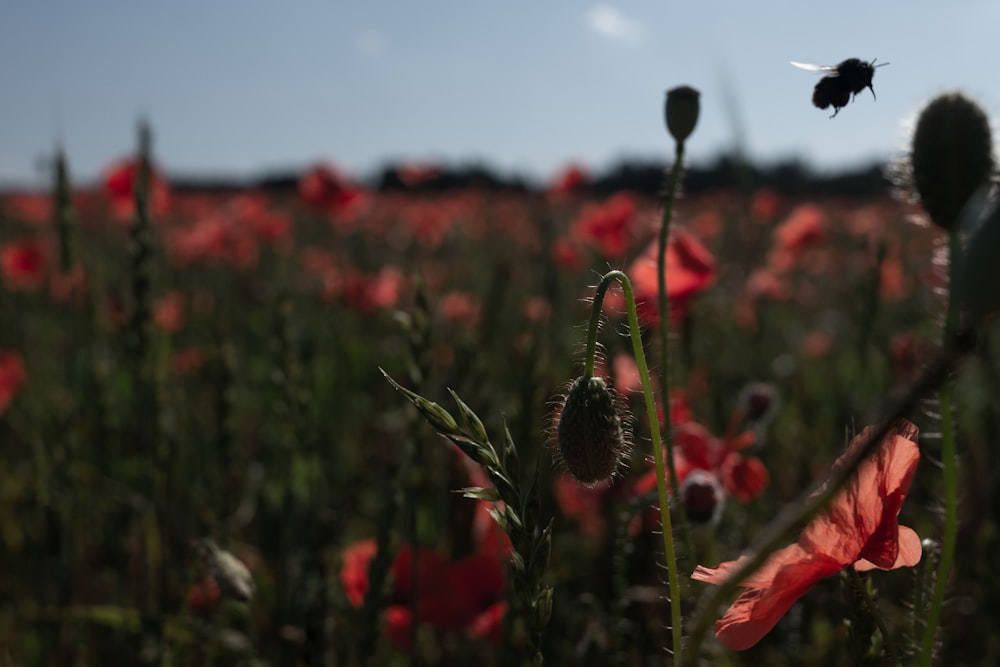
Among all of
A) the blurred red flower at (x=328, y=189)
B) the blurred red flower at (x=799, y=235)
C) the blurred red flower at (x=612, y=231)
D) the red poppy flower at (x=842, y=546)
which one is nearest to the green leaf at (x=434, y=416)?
the red poppy flower at (x=842, y=546)

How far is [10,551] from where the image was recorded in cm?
275

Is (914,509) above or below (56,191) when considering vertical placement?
below

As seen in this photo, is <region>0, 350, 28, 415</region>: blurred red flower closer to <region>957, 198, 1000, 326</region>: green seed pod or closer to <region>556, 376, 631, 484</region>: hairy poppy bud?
<region>556, 376, 631, 484</region>: hairy poppy bud

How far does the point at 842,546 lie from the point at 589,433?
0.77 feet

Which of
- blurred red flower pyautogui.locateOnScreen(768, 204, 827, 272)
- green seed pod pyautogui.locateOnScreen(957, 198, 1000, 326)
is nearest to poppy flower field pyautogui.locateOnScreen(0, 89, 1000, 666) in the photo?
green seed pod pyautogui.locateOnScreen(957, 198, 1000, 326)

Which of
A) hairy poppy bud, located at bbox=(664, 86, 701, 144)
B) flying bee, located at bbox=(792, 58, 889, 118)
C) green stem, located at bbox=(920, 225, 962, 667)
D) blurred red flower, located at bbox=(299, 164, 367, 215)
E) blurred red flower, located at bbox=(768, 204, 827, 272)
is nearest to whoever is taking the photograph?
green stem, located at bbox=(920, 225, 962, 667)

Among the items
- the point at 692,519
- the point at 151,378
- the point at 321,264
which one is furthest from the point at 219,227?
the point at 692,519

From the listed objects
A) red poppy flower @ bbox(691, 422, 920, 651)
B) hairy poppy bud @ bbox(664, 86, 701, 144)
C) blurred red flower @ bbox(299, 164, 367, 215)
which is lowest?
red poppy flower @ bbox(691, 422, 920, 651)

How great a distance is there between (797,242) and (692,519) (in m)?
3.89

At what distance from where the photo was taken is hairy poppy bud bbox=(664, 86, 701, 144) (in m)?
1.12

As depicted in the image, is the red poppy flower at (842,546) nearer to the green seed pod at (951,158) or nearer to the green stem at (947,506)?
the green stem at (947,506)

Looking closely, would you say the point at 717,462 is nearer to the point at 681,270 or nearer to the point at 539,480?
the point at 681,270

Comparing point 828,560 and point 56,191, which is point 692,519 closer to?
point 828,560

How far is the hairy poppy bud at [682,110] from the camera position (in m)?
1.12
